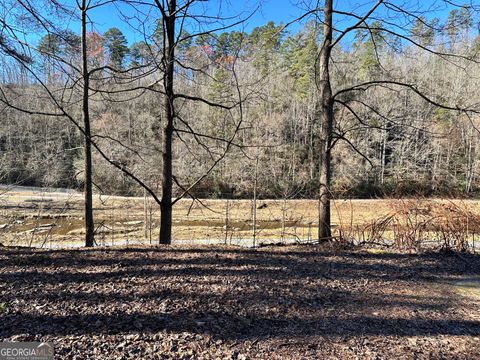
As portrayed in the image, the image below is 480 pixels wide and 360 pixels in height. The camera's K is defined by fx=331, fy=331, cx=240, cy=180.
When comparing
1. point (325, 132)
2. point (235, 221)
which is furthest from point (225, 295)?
point (235, 221)

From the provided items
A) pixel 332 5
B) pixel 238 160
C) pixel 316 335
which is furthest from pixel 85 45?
pixel 238 160

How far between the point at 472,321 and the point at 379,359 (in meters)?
1.12

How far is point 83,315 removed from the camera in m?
2.21

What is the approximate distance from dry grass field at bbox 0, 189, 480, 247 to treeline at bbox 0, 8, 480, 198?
2.27 ft

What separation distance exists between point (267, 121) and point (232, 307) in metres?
31.4

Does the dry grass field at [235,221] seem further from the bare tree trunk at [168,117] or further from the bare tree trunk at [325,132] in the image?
the bare tree trunk at [168,117]

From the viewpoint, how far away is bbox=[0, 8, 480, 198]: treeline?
5051mm

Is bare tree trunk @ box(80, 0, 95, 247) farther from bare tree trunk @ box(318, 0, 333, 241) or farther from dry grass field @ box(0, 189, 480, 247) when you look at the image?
bare tree trunk @ box(318, 0, 333, 241)

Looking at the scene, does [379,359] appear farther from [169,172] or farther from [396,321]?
[169,172]

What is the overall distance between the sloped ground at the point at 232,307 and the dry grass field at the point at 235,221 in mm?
1472

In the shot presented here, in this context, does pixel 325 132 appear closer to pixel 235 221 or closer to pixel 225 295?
pixel 225 295

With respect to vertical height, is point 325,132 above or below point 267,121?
below

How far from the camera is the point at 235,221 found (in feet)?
70.4

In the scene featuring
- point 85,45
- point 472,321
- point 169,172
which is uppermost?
point 85,45
